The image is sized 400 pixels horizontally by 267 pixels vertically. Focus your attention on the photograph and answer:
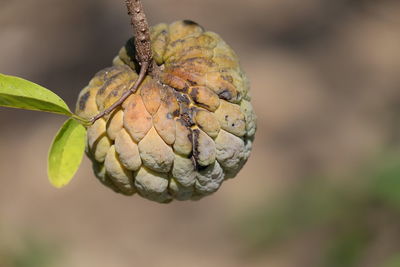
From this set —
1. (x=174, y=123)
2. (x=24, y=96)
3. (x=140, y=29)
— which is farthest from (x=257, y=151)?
(x=24, y=96)

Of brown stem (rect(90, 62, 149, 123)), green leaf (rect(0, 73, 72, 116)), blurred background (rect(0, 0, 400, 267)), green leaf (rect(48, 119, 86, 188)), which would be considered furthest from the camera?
blurred background (rect(0, 0, 400, 267))

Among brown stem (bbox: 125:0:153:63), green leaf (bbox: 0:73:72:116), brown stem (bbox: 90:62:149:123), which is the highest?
brown stem (bbox: 125:0:153:63)

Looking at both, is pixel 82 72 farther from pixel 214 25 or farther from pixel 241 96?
pixel 241 96

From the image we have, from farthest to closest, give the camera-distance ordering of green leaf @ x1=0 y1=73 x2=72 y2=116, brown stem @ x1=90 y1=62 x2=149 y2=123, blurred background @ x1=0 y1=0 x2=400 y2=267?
blurred background @ x1=0 y1=0 x2=400 y2=267 < brown stem @ x1=90 y1=62 x2=149 y2=123 < green leaf @ x1=0 y1=73 x2=72 y2=116

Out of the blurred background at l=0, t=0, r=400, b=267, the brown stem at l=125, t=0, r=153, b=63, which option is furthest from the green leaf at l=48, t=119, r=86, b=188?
the blurred background at l=0, t=0, r=400, b=267

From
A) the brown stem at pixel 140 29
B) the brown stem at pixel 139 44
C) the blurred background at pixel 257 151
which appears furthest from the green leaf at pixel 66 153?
the blurred background at pixel 257 151

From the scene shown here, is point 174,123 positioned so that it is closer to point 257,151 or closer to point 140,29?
point 140,29

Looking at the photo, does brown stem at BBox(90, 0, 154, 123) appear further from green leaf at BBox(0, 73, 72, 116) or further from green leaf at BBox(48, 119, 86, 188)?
green leaf at BBox(0, 73, 72, 116)
